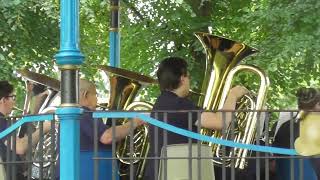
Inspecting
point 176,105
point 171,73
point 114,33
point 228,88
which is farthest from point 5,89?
point 114,33

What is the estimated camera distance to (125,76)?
668cm

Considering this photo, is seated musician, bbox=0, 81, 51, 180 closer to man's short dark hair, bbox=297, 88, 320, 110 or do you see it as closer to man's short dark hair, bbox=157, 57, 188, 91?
man's short dark hair, bbox=157, 57, 188, 91

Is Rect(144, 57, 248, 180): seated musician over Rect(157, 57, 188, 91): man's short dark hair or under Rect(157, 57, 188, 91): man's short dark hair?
under

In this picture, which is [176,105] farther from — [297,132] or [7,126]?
[7,126]

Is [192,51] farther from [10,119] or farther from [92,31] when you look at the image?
[10,119]

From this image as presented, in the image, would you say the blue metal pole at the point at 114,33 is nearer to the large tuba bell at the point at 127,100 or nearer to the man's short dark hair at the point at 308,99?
the large tuba bell at the point at 127,100

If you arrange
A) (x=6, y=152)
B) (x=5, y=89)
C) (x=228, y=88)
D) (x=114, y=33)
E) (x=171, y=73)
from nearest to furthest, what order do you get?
(x=171, y=73), (x=6, y=152), (x=228, y=88), (x=5, y=89), (x=114, y=33)

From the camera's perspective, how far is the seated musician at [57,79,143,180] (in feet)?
18.8

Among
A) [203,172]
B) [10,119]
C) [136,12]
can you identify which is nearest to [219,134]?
[203,172]

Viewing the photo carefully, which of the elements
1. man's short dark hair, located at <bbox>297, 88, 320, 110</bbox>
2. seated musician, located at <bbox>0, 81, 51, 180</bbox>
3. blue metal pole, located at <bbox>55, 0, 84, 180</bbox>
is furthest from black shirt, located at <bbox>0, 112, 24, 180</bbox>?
man's short dark hair, located at <bbox>297, 88, 320, 110</bbox>

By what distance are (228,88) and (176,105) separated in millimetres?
611

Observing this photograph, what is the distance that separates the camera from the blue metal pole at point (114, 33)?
335 inches

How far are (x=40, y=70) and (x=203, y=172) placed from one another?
426 cm

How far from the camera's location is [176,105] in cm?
552
